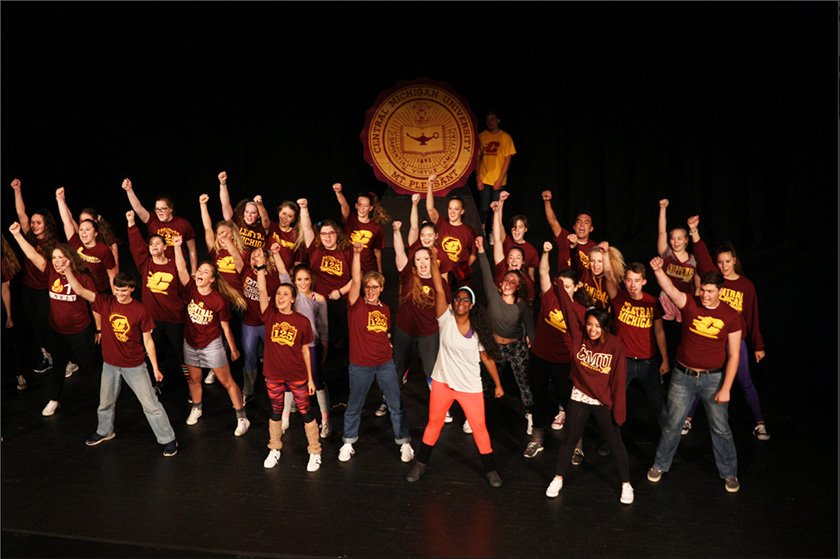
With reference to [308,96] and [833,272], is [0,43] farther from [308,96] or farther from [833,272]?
[833,272]

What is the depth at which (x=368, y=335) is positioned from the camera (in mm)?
5035

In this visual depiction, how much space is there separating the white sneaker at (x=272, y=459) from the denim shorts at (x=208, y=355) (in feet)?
2.74

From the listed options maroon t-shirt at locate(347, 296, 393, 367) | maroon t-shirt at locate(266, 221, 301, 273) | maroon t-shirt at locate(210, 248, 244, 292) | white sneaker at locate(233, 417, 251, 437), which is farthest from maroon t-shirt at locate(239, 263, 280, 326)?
maroon t-shirt at locate(347, 296, 393, 367)

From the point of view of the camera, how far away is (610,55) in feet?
30.0

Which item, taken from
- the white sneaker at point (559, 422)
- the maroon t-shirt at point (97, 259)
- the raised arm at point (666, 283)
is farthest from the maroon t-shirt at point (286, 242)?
the raised arm at point (666, 283)

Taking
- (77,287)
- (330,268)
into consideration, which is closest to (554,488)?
(330,268)

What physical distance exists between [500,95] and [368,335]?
5319 mm

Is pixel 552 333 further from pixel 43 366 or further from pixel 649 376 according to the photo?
pixel 43 366

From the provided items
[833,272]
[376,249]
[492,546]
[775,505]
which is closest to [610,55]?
[833,272]

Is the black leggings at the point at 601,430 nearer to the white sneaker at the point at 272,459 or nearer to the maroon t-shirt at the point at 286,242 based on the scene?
the white sneaker at the point at 272,459

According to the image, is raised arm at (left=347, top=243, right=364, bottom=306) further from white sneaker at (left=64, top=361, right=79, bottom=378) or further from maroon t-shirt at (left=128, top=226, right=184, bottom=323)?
white sneaker at (left=64, top=361, right=79, bottom=378)

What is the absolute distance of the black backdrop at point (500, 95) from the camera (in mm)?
9023

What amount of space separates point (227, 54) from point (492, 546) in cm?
769

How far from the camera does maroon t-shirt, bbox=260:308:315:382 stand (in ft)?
16.5
